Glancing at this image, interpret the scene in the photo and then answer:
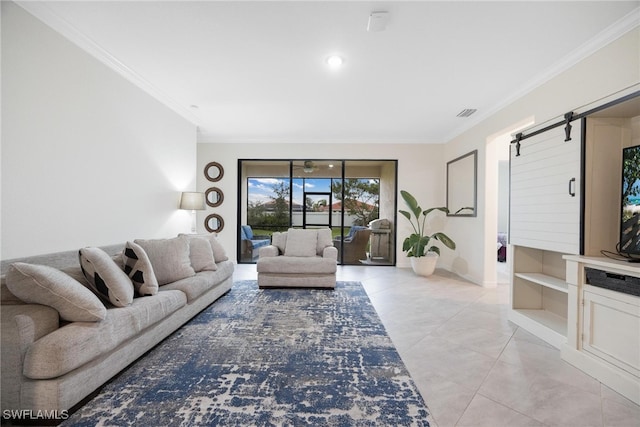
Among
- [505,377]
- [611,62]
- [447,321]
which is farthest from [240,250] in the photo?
[611,62]

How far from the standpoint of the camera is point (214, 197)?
6.19 meters

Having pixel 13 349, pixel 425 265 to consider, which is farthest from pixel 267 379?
pixel 425 265

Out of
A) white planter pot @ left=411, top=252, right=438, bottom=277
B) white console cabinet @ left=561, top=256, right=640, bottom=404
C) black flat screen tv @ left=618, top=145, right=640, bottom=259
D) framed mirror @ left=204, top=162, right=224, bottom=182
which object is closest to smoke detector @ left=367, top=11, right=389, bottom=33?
black flat screen tv @ left=618, top=145, right=640, bottom=259

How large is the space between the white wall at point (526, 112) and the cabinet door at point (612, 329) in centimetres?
172

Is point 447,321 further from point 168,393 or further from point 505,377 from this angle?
point 168,393

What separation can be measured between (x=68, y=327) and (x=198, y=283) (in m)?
1.32

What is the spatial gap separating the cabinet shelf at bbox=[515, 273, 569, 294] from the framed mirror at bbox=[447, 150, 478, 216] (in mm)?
1923

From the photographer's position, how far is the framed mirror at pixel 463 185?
15.6 ft

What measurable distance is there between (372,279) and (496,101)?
3291 mm

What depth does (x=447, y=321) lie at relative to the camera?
3018 mm

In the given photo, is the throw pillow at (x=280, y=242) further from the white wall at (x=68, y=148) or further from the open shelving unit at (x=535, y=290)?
the open shelving unit at (x=535, y=290)

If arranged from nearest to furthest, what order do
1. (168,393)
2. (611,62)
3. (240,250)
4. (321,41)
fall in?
(168,393)
(611,62)
(321,41)
(240,250)

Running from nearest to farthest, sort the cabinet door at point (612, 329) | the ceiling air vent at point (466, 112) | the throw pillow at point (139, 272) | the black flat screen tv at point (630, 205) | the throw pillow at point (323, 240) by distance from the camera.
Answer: the cabinet door at point (612, 329), the black flat screen tv at point (630, 205), the throw pillow at point (139, 272), the ceiling air vent at point (466, 112), the throw pillow at point (323, 240)

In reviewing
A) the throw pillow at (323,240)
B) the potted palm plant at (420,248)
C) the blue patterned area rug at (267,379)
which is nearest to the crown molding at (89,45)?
the blue patterned area rug at (267,379)
